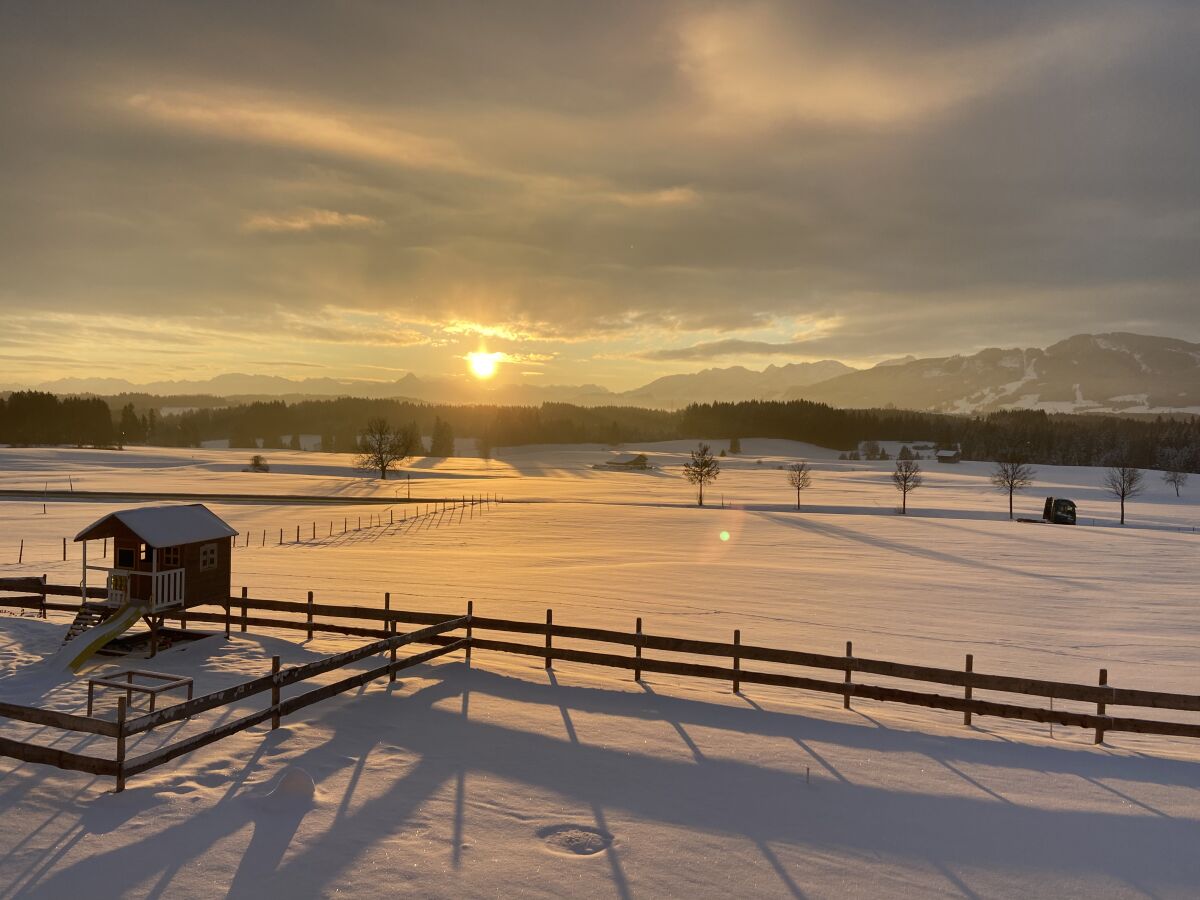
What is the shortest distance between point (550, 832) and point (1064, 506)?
2645 inches

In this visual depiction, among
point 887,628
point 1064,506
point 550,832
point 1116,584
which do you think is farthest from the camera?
point 1064,506

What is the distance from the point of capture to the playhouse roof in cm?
1797

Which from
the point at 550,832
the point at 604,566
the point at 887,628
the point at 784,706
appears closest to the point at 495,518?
the point at 604,566

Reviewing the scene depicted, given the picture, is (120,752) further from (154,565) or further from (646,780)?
(154,565)

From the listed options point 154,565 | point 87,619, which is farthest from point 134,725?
point 87,619

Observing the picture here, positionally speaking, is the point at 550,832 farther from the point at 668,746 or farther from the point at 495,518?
the point at 495,518

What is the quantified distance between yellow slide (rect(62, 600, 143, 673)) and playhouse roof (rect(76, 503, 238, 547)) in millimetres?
1845

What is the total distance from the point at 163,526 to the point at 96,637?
3170 millimetres

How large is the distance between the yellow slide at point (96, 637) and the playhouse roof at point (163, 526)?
1.84m

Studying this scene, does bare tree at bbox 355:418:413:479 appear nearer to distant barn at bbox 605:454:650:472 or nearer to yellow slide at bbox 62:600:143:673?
distant barn at bbox 605:454:650:472

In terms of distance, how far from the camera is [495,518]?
189 feet

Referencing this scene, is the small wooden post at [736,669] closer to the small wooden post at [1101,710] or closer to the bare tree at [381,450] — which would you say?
the small wooden post at [1101,710]

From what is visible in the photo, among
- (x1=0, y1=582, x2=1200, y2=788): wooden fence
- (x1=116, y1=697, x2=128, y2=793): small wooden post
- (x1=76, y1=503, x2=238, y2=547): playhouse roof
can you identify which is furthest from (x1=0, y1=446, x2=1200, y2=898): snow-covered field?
(x1=76, y1=503, x2=238, y2=547): playhouse roof

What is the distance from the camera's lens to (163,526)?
18562 millimetres
